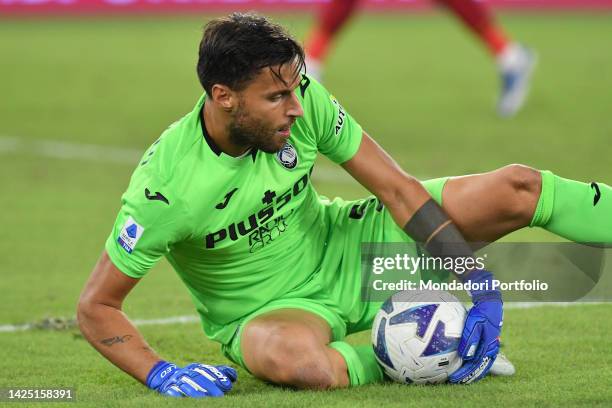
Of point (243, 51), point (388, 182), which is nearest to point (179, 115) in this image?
point (388, 182)

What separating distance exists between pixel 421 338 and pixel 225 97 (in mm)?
1098

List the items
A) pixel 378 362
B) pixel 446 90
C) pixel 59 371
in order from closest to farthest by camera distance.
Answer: pixel 378 362
pixel 59 371
pixel 446 90

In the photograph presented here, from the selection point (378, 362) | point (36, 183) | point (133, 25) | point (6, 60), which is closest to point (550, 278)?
point (378, 362)

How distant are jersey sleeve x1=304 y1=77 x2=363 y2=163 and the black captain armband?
1.18ft

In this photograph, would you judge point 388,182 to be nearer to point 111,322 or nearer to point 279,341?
point 279,341

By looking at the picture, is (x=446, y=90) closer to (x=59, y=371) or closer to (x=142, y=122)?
(x=142, y=122)

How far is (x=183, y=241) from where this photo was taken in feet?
14.2

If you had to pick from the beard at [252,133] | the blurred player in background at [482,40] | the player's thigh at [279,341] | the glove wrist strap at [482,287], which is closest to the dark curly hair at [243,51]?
the beard at [252,133]

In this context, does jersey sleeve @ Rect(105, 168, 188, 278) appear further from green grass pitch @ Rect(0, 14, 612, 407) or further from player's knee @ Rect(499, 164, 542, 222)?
player's knee @ Rect(499, 164, 542, 222)

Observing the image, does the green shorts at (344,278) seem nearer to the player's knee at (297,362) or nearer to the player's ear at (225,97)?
the player's knee at (297,362)

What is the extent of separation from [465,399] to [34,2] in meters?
16.8

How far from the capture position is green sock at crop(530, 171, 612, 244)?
434cm

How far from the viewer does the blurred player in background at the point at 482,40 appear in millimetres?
10406

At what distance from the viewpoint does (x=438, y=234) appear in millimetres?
4441
